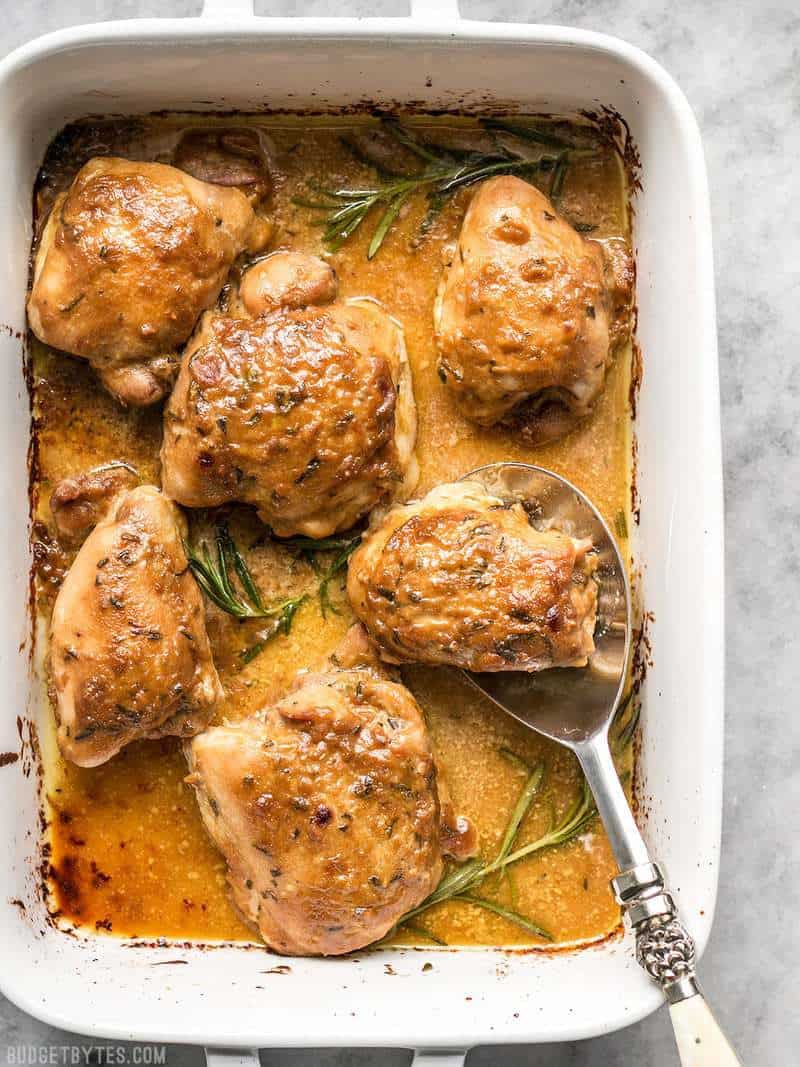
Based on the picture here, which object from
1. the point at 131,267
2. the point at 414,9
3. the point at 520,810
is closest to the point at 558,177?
the point at 414,9

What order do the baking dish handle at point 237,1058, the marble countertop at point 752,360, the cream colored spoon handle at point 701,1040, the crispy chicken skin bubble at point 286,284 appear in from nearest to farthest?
1. the cream colored spoon handle at point 701,1040
2. the baking dish handle at point 237,1058
3. the crispy chicken skin bubble at point 286,284
4. the marble countertop at point 752,360

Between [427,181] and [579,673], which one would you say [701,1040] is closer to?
[579,673]

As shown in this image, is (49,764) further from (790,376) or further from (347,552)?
(790,376)

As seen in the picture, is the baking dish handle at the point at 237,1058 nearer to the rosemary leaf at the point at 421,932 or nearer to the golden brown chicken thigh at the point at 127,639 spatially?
the rosemary leaf at the point at 421,932

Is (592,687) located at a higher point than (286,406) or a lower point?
lower

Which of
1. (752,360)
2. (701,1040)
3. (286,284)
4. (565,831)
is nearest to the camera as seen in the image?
(701,1040)

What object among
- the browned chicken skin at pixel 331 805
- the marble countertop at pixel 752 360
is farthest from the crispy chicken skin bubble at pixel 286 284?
the browned chicken skin at pixel 331 805
